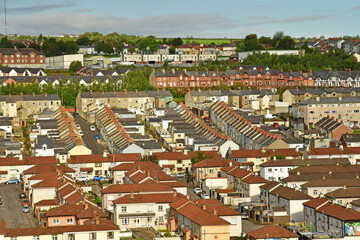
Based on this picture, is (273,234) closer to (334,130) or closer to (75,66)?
(334,130)

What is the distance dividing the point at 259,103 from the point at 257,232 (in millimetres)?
49300

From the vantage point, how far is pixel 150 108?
81.6 metres

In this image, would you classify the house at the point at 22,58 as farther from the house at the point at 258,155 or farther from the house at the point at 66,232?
the house at the point at 66,232

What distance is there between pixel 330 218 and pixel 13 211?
16.9 metres

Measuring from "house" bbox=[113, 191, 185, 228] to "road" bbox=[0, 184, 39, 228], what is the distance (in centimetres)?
411

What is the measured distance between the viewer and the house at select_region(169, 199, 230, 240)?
122ft

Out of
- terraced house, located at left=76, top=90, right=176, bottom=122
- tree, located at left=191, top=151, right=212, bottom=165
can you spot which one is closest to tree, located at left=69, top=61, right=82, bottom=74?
terraced house, located at left=76, top=90, right=176, bottom=122

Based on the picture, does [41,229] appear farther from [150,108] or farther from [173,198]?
[150,108]

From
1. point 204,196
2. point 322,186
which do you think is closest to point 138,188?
point 204,196

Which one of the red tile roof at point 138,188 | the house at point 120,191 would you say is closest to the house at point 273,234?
the house at point 120,191

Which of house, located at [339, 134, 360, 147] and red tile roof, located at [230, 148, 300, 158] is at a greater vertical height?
house, located at [339, 134, 360, 147]

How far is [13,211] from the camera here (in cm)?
4531

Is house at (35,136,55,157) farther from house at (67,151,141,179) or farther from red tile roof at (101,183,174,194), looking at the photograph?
red tile roof at (101,183,174,194)

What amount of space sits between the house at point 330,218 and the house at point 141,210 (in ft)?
22.4
